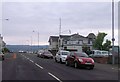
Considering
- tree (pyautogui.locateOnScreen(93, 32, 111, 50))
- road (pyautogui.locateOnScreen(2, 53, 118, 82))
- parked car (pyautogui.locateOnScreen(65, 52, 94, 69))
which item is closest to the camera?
road (pyautogui.locateOnScreen(2, 53, 118, 82))

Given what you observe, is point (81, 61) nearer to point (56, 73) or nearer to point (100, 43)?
point (56, 73)

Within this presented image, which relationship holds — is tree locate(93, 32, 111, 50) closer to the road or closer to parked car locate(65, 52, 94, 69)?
parked car locate(65, 52, 94, 69)

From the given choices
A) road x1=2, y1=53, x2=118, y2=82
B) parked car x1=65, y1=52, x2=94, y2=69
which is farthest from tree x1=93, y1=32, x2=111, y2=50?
road x1=2, y1=53, x2=118, y2=82

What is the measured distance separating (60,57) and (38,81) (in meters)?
21.8

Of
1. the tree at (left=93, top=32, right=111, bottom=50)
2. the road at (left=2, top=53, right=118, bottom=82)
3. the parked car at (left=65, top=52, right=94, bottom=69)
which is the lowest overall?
the road at (left=2, top=53, right=118, bottom=82)

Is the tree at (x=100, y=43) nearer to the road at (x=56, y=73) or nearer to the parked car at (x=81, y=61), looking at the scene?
the parked car at (x=81, y=61)

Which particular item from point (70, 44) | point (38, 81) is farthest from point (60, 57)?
point (70, 44)

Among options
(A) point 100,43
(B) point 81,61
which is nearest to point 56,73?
(B) point 81,61

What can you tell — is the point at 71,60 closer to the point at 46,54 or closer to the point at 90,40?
the point at 46,54


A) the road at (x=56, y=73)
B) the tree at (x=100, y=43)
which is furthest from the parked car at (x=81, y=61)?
the tree at (x=100, y=43)

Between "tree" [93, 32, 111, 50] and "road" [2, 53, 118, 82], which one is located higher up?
"tree" [93, 32, 111, 50]

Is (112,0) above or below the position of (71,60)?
above

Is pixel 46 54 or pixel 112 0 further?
pixel 46 54

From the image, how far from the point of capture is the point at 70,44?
113m
